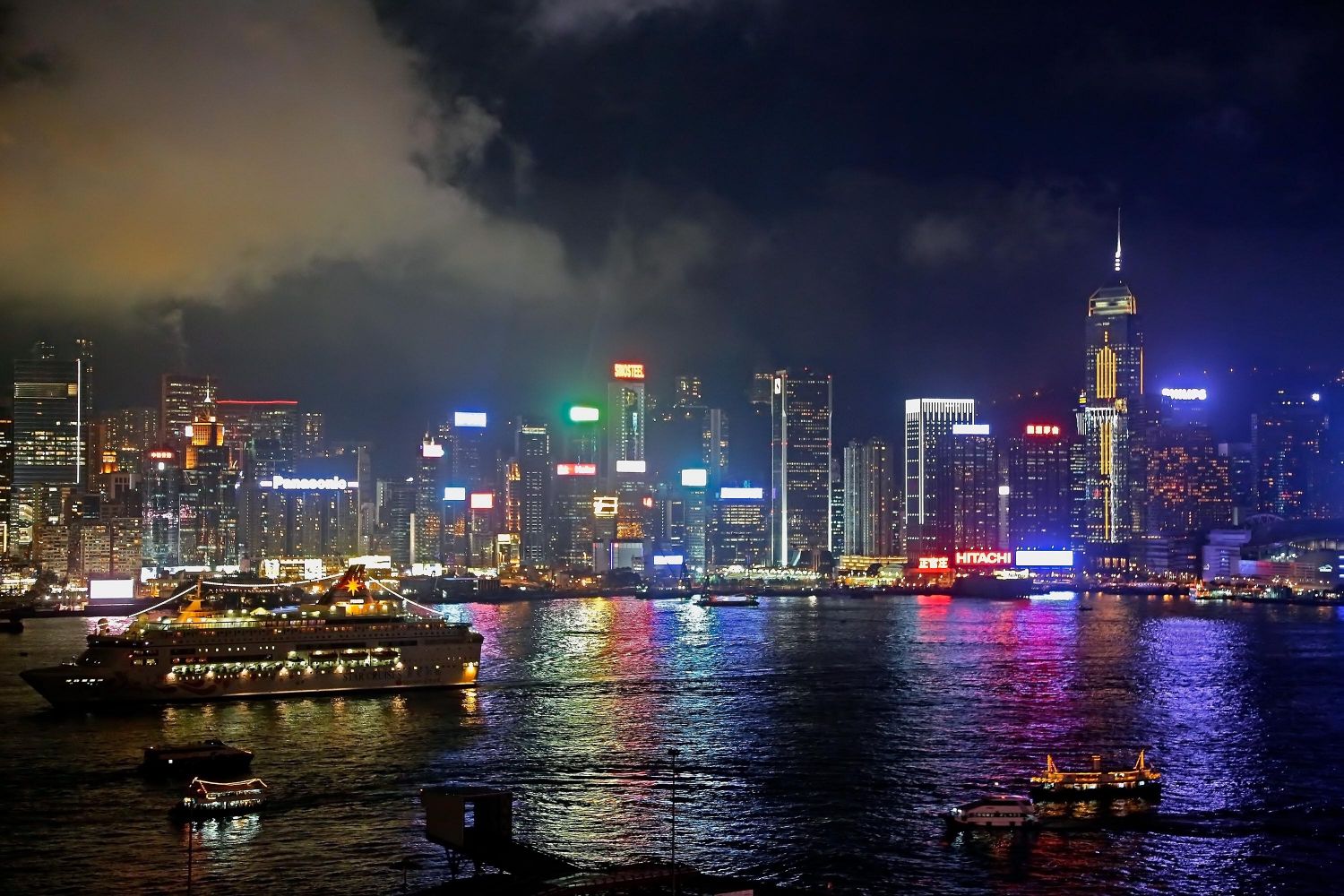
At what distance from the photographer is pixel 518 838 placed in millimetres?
22172

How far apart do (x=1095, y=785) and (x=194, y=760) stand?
17.5 metres

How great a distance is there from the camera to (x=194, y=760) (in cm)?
2756

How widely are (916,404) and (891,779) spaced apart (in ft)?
409

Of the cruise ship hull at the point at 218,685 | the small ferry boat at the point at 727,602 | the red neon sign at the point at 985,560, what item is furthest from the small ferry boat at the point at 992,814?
the red neon sign at the point at 985,560

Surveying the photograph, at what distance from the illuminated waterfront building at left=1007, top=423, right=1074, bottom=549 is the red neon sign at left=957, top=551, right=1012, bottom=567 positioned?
56.7 ft

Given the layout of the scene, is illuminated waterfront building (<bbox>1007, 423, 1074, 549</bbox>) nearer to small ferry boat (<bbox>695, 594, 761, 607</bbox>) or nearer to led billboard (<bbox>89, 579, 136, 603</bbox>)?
small ferry boat (<bbox>695, 594, 761, 607</bbox>)

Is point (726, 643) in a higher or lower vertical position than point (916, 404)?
lower

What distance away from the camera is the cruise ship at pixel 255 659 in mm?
37938

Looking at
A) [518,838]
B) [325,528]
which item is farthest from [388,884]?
[325,528]

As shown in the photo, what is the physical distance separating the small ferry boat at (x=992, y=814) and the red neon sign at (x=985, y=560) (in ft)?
336

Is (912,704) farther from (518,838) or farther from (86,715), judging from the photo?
(86,715)

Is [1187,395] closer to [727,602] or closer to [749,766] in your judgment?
[727,602]

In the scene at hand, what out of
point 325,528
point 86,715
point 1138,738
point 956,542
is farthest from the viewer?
point 956,542

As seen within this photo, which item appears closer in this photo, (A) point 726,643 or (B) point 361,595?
(B) point 361,595
